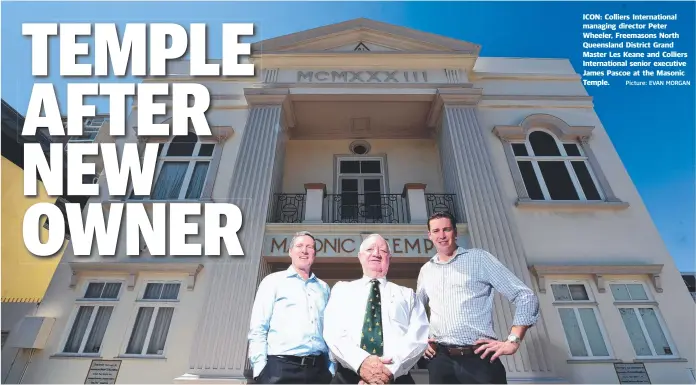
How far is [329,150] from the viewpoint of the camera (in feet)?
32.1

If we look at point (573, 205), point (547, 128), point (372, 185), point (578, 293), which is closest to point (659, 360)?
point (578, 293)

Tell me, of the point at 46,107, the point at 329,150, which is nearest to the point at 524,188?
the point at 329,150

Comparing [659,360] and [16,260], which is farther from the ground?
[16,260]

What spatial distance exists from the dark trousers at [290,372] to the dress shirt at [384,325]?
251 millimetres

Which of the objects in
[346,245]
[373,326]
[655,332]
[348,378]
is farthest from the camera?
[346,245]

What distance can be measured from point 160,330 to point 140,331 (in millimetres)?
318

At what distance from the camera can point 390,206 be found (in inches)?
322

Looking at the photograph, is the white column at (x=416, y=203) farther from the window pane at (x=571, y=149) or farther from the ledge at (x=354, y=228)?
the window pane at (x=571, y=149)

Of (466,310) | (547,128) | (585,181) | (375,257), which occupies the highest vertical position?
(547,128)

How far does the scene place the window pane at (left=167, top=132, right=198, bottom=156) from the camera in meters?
8.82

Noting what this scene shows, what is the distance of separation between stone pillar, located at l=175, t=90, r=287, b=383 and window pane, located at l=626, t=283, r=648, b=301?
629 cm

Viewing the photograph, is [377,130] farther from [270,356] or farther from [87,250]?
[270,356]

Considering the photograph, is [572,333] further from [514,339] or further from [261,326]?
[261,326]

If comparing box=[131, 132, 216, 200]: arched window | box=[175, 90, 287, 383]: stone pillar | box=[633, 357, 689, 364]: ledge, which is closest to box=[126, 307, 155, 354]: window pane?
box=[175, 90, 287, 383]: stone pillar
